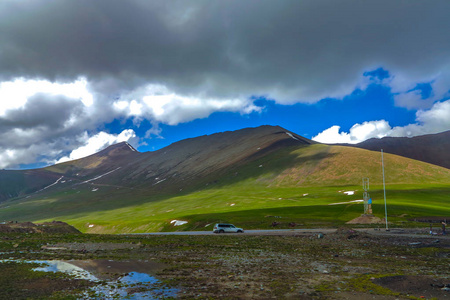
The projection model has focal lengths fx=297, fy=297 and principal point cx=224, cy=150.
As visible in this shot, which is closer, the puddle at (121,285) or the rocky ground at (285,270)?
the puddle at (121,285)

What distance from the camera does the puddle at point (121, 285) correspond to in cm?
1654

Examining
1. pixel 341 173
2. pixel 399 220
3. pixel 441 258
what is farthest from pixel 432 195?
pixel 441 258

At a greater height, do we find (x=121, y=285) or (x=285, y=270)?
(x=121, y=285)

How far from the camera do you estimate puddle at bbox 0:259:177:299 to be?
1654cm

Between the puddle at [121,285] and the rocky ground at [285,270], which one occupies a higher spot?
the puddle at [121,285]

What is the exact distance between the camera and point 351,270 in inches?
904

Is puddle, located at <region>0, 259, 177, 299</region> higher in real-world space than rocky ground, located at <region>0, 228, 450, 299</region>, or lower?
higher

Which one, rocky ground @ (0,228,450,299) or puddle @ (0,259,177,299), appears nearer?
puddle @ (0,259,177,299)

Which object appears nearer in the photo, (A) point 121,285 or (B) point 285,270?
(A) point 121,285

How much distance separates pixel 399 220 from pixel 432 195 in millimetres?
63868

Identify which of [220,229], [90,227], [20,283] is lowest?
[90,227]

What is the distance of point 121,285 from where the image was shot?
1891 centimetres

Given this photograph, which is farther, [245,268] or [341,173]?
[341,173]

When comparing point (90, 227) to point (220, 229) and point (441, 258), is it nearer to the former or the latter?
point (220, 229)
